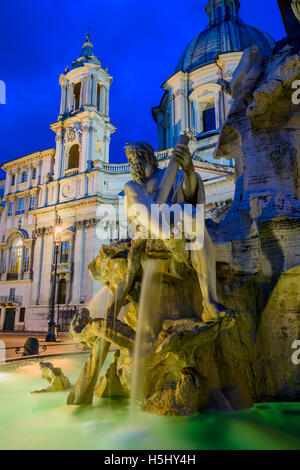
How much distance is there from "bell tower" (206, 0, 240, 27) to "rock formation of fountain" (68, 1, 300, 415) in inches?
1720

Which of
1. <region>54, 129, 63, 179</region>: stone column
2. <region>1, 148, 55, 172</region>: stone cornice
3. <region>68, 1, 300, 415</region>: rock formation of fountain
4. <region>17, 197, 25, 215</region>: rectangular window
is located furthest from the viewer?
<region>17, 197, 25, 215</region>: rectangular window

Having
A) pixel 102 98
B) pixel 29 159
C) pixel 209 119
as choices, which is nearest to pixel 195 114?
pixel 209 119

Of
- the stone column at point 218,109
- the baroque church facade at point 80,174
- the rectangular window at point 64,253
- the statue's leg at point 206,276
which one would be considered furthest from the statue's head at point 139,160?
the stone column at point 218,109

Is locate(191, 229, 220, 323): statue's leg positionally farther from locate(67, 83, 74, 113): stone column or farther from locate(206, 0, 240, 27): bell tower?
locate(206, 0, 240, 27): bell tower

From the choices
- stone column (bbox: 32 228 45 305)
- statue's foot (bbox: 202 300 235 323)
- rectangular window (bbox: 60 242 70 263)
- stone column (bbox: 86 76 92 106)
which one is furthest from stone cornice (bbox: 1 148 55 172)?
statue's foot (bbox: 202 300 235 323)

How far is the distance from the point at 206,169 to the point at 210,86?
11142 millimetres

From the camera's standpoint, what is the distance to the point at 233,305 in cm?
362

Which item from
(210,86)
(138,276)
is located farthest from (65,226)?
(138,276)

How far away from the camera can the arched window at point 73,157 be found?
118 ft

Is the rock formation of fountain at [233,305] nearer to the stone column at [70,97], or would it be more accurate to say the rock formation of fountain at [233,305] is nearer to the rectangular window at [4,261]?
the stone column at [70,97]

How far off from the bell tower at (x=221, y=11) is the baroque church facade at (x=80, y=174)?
2.68 m

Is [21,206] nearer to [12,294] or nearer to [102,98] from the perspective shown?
[12,294]

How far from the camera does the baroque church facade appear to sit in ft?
104

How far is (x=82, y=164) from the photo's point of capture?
3375cm
